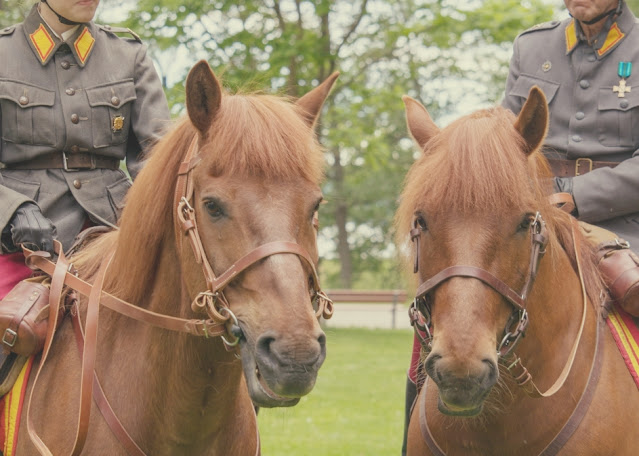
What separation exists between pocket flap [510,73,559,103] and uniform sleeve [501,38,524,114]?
0.04 metres

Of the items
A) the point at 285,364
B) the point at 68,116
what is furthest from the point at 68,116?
the point at 285,364

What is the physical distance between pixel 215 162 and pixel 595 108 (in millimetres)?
2478

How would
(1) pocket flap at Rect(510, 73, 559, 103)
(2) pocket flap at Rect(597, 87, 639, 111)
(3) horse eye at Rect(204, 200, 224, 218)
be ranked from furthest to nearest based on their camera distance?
(1) pocket flap at Rect(510, 73, 559, 103)
(2) pocket flap at Rect(597, 87, 639, 111)
(3) horse eye at Rect(204, 200, 224, 218)

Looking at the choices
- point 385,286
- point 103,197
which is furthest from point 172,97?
point 385,286

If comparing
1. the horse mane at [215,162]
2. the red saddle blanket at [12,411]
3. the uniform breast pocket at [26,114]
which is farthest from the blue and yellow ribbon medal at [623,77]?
the red saddle blanket at [12,411]

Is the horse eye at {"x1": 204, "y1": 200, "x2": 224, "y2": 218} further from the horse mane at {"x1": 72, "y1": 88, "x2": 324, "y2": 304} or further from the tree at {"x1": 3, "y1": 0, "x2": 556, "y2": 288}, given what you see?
the tree at {"x1": 3, "y1": 0, "x2": 556, "y2": 288}

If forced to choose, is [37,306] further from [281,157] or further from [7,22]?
[7,22]

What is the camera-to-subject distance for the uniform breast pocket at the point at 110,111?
4855mm

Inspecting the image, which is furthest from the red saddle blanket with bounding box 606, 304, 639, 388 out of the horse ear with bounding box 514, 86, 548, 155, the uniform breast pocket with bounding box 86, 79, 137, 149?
the uniform breast pocket with bounding box 86, 79, 137, 149

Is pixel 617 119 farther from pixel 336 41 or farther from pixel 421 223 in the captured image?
pixel 336 41

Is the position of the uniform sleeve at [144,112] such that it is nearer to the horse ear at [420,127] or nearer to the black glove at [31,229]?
the black glove at [31,229]

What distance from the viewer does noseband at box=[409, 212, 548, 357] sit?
3.75 meters

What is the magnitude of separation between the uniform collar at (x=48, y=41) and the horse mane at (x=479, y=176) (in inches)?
78.1

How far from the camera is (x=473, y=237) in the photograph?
3.82 metres
